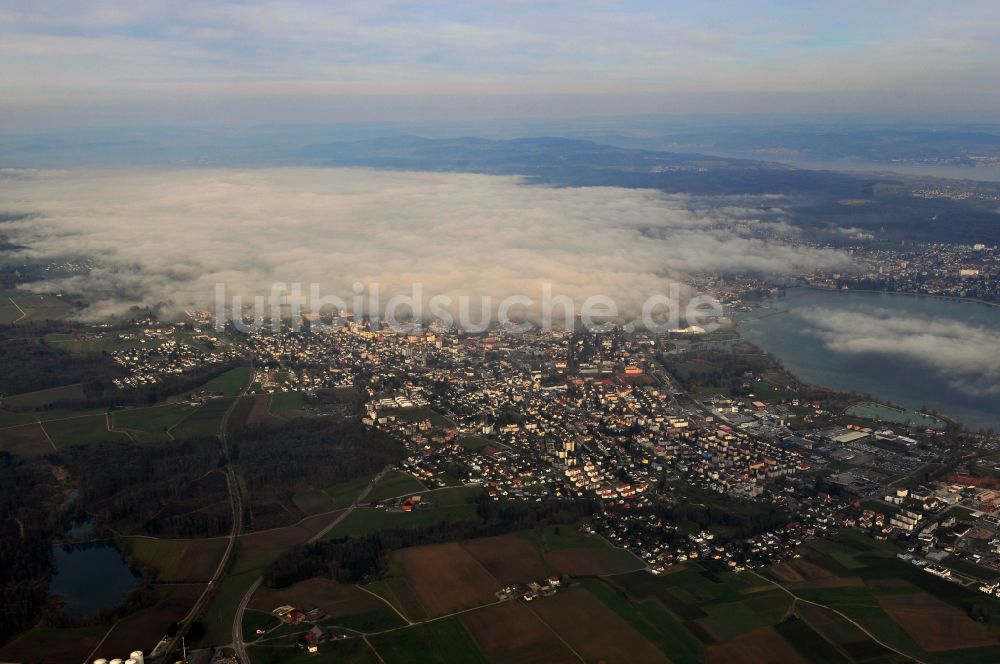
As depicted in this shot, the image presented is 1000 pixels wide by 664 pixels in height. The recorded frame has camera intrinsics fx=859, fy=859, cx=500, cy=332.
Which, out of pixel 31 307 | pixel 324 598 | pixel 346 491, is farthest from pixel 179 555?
pixel 31 307

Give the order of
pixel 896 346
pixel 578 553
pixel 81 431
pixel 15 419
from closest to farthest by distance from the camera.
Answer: pixel 578 553 < pixel 81 431 < pixel 15 419 < pixel 896 346

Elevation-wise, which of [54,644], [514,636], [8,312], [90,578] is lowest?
[90,578]

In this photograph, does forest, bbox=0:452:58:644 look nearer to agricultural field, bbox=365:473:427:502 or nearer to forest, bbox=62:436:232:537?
forest, bbox=62:436:232:537

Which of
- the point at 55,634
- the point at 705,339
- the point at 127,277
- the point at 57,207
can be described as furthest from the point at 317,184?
the point at 55,634

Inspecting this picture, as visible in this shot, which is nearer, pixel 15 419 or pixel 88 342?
pixel 15 419

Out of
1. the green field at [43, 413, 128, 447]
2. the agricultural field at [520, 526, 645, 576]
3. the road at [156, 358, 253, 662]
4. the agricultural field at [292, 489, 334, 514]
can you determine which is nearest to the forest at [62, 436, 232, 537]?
the road at [156, 358, 253, 662]

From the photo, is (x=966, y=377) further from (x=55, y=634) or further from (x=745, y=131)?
(x=745, y=131)

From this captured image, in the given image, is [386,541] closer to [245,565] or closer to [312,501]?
[245,565]
